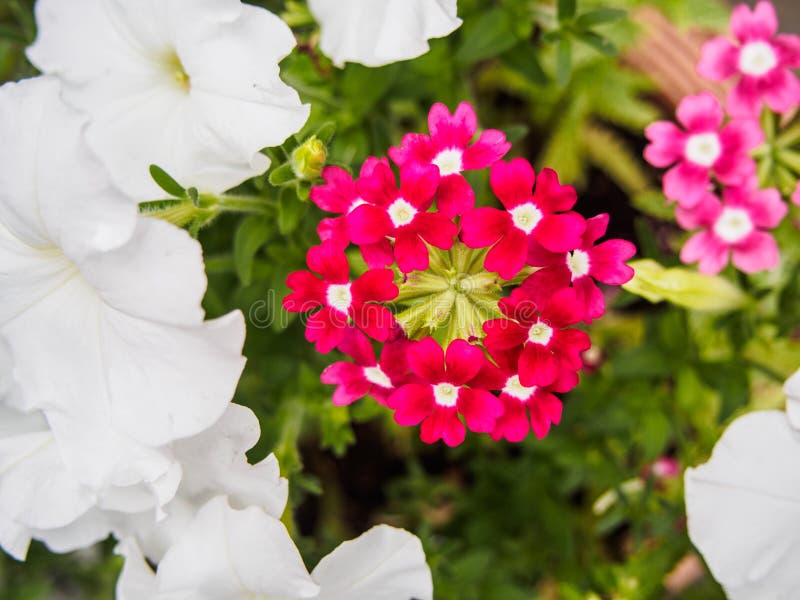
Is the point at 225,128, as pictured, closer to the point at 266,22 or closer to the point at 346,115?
the point at 266,22

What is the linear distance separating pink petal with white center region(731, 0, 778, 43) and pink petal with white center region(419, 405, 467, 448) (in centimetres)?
72


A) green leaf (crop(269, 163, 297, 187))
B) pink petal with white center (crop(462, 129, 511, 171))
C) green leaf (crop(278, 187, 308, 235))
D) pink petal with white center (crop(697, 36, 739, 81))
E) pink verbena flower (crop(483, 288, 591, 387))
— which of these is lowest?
green leaf (crop(278, 187, 308, 235))

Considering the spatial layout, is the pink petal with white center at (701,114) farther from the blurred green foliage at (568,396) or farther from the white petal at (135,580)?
the white petal at (135,580)

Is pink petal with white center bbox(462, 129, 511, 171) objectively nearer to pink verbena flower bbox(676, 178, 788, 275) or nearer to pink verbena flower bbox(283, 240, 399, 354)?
pink verbena flower bbox(283, 240, 399, 354)

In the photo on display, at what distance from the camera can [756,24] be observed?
3.56 feet

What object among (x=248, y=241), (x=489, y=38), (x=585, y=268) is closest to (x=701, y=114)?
(x=489, y=38)

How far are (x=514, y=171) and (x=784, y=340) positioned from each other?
0.88m

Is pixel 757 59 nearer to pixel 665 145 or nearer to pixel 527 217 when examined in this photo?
pixel 665 145

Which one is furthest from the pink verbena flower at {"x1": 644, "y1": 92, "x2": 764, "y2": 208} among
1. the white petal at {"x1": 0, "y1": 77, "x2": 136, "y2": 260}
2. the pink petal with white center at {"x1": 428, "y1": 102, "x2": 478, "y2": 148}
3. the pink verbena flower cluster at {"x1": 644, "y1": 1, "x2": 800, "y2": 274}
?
the white petal at {"x1": 0, "y1": 77, "x2": 136, "y2": 260}

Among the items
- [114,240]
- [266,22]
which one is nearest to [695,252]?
[266,22]

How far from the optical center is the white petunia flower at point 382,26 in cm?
80

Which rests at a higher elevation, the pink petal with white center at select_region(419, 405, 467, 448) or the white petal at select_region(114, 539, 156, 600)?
the pink petal with white center at select_region(419, 405, 467, 448)

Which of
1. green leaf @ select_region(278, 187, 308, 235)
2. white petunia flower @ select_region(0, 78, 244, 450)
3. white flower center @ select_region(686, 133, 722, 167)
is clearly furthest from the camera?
white flower center @ select_region(686, 133, 722, 167)

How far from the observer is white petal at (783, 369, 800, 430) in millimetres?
814
